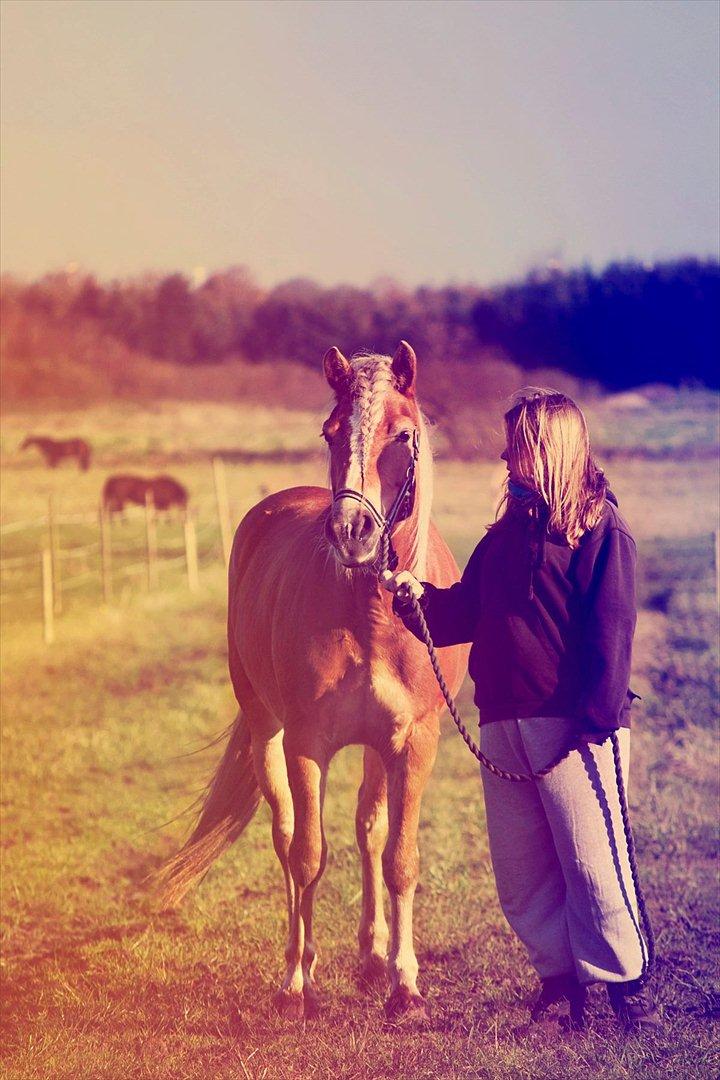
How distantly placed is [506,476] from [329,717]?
1.08 m

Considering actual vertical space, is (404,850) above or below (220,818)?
above

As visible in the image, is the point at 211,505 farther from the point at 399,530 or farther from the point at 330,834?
the point at 399,530

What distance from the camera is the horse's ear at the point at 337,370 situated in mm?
4055

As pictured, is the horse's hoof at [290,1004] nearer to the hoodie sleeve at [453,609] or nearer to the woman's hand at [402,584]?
the hoodie sleeve at [453,609]

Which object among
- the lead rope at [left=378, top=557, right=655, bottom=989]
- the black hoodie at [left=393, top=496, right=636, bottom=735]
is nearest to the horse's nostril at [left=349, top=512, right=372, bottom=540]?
the lead rope at [left=378, top=557, right=655, bottom=989]

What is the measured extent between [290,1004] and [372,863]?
66 centimetres

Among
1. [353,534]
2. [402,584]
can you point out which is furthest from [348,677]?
[353,534]

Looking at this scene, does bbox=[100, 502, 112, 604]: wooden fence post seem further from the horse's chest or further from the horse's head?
the horse's head

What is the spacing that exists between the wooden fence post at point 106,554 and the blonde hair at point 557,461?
9478 millimetres

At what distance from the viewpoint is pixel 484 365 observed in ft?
47.9

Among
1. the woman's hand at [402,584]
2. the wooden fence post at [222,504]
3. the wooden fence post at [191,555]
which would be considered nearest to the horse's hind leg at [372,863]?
the woman's hand at [402,584]

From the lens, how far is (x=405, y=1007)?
14.5ft

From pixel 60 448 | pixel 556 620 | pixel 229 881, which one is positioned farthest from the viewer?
pixel 60 448

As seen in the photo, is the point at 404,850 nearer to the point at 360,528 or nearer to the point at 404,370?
the point at 360,528
